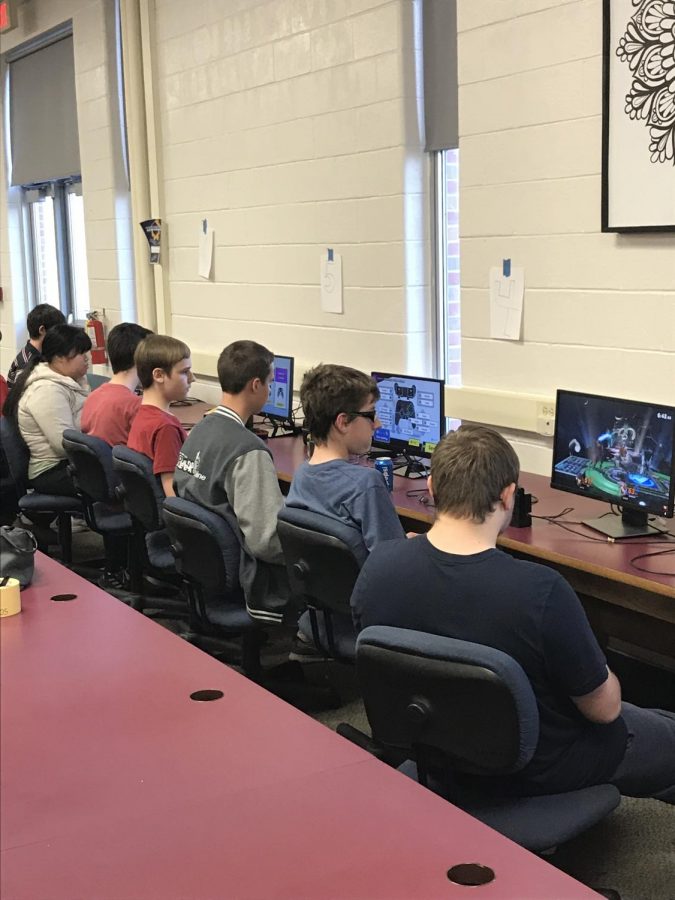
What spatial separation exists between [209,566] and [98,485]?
3.73 feet

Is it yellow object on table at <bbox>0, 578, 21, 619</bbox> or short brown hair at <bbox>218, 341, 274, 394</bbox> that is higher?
short brown hair at <bbox>218, 341, 274, 394</bbox>

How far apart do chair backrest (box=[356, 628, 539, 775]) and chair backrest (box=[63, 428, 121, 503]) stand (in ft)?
7.25

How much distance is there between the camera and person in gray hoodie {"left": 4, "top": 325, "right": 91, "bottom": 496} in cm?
462

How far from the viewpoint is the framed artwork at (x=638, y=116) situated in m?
3.31

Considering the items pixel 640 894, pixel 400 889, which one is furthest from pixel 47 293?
pixel 400 889

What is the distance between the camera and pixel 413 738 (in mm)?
1951

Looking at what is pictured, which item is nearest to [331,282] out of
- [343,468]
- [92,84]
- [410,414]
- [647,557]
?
[410,414]

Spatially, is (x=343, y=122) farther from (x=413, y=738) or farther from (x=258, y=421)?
(x=413, y=738)

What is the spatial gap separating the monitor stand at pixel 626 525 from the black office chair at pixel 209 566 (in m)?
1.01

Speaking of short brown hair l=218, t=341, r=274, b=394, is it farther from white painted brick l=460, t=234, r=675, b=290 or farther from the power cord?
the power cord

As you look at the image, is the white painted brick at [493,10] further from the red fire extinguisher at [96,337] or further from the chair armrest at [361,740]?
the red fire extinguisher at [96,337]

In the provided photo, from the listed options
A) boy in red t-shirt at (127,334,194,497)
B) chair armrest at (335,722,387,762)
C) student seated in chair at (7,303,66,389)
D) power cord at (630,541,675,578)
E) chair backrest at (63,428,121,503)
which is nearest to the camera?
power cord at (630,541,675,578)

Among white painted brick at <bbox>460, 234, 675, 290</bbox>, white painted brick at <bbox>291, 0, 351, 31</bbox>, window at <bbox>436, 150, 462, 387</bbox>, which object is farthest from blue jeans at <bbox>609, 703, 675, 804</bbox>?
white painted brick at <bbox>291, 0, 351, 31</bbox>

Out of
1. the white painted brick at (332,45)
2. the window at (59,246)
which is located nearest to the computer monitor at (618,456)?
the white painted brick at (332,45)
